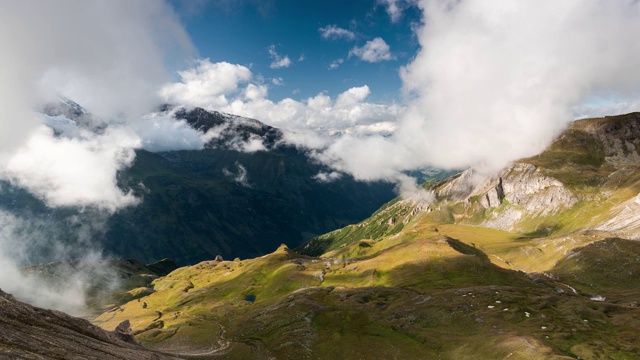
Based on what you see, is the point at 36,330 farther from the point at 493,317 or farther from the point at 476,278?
the point at 476,278

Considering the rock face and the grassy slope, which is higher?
the rock face

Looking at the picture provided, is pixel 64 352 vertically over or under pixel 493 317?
over

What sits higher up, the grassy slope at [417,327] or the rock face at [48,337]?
the rock face at [48,337]

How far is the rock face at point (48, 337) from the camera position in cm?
4047

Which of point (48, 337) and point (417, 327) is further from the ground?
point (48, 337)

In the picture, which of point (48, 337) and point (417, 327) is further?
point (417, 327)

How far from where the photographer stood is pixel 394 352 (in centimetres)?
10675

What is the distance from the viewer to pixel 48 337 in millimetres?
46219

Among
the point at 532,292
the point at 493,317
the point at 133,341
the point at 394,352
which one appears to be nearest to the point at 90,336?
the point at 133,341

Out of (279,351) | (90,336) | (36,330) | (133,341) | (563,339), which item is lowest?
(563,339)

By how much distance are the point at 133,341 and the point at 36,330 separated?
30987mm

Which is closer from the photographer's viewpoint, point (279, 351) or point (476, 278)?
point (279, 351)

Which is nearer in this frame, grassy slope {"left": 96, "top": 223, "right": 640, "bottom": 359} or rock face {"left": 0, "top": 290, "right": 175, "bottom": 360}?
rock face {"left": 0, "top": 290, "right": 175, "bottom": 360}

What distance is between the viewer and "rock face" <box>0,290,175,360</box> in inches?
1593
